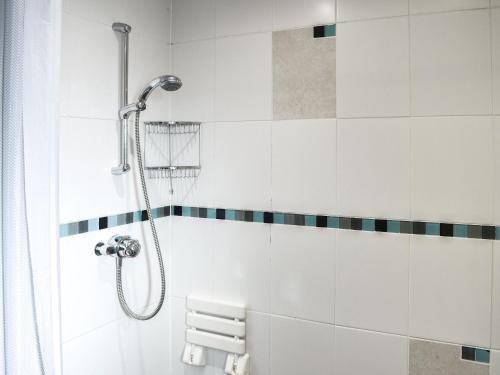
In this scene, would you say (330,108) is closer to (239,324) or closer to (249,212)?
(249,212)

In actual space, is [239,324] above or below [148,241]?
below

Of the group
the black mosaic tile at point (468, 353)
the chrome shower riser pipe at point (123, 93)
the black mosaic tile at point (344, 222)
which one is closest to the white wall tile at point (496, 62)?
the black mosaic tile at point (344, 222)

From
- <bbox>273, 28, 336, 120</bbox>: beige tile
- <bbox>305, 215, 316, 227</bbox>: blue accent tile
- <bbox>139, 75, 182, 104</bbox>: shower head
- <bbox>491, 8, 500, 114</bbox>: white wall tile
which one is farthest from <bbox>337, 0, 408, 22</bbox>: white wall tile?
<bbox>305, 215, 316, 227</bbox>: blue accent tile

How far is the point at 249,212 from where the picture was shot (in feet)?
5.90

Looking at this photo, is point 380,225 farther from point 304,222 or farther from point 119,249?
point 119,249

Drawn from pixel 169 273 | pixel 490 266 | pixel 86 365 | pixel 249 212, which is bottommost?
pixel 86 365

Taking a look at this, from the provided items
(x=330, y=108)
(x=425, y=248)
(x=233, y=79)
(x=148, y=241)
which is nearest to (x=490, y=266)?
(x=425, y=248)

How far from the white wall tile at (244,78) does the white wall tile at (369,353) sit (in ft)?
3.14

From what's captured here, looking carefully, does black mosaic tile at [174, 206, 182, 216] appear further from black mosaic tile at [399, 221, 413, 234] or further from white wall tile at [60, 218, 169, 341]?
black mosaic tile at [399, 221, 413, 234]

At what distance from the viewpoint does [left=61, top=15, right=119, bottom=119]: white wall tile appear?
4.72 ft

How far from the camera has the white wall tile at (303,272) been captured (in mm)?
1653

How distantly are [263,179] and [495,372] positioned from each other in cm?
110

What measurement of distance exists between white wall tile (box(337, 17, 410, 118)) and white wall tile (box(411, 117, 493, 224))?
124 millimetres

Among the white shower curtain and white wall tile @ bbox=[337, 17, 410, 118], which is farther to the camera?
white wall tile @ bbox=[337, 17, 410, 118]
